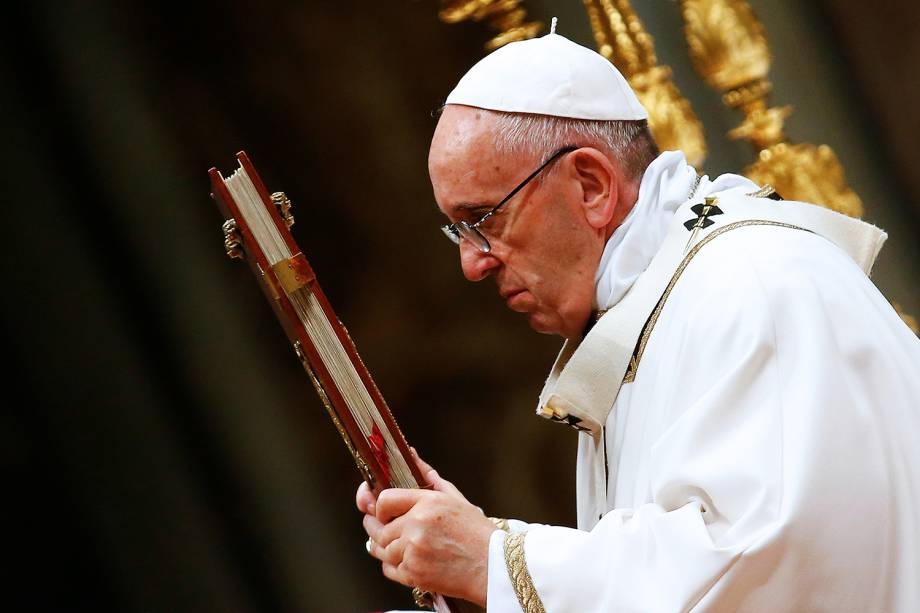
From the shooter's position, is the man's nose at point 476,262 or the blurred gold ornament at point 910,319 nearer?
the man's nose at point 476,262

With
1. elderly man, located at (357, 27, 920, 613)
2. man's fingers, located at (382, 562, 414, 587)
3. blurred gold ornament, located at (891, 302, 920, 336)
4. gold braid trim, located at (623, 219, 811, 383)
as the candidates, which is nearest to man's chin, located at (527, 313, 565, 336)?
elderly man, located at (357, 27, 920, 613)

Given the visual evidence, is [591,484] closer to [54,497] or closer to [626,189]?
[626,189]

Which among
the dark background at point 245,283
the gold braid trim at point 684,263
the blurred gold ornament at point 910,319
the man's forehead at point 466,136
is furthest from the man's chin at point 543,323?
the blurred gold ornament at point 910,319

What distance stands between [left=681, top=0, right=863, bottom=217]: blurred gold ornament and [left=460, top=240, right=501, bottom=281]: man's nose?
7.60 ft

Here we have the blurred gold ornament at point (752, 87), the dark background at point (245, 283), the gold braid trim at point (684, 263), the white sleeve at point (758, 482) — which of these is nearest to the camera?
the white sleeve at point (758, 482)

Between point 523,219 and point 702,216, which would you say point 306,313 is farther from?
point 702,216

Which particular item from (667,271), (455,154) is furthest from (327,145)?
(667,271)

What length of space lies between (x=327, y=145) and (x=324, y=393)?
2292 millimetres

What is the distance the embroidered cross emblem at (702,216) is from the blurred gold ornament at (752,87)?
88.9 inches

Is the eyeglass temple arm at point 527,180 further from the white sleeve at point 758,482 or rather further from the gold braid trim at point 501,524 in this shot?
the gold braid trim at point 501,524

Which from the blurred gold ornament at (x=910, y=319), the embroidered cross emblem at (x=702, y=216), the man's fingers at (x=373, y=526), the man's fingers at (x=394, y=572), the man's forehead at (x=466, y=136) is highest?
the man's forehead at (x=466, y=136)

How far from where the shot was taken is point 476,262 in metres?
2.13

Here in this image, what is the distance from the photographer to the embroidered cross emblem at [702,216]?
6.48ft

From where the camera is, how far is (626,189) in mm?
2088
